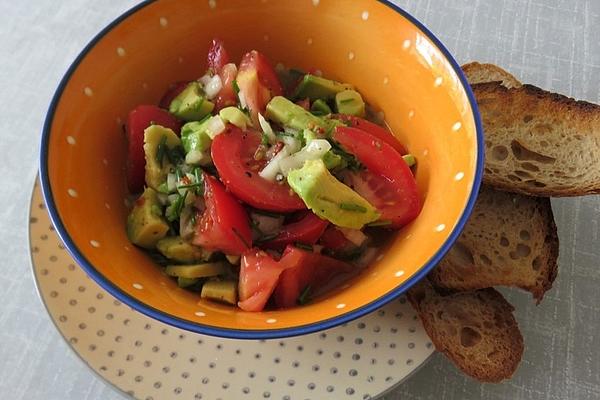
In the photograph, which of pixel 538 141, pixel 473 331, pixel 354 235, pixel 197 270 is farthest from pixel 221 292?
pixel 538 141

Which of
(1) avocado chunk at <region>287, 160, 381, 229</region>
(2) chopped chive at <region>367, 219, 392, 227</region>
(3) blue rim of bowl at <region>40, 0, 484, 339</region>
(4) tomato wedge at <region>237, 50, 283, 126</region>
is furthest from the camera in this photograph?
(4) tomato wedge at <region>237, 50, 283, 126</region>

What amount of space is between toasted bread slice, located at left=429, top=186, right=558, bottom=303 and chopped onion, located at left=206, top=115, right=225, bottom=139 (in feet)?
1.68

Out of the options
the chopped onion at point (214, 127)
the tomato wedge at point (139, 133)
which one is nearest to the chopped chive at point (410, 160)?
the chopped onion at point (214, 127)

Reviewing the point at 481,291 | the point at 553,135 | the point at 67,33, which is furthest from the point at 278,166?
the point at 67,33

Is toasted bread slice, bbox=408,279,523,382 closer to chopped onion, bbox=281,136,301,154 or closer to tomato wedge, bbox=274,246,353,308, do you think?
tomato wedge, bbox=274,246,353,308

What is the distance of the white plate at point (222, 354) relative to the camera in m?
1.10

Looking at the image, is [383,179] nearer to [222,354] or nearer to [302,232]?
[302,232]

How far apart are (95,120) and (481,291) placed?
858 millimetres

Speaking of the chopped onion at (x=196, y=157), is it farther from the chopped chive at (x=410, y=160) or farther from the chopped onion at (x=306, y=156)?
the chopped chive at (x=410, y=160)

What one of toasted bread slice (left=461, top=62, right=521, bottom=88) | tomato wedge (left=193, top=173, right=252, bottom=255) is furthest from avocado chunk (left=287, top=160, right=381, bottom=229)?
toasted bread slice (left=461, top=62, right=521, bottom=88)

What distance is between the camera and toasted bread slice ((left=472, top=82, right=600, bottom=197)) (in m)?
1.35

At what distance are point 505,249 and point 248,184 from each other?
0.56m

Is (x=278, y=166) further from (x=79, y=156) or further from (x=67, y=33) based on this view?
(x=67, y=33)

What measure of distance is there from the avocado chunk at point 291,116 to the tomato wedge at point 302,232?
18 centimetres
